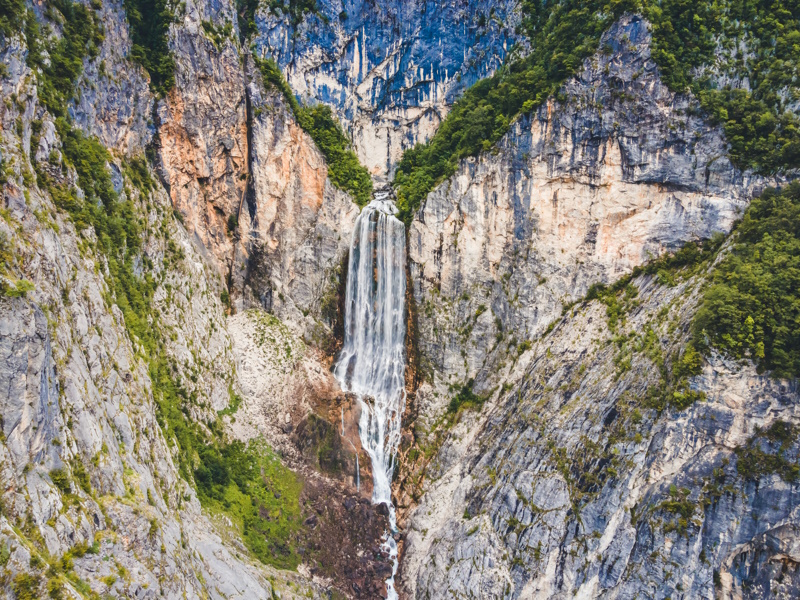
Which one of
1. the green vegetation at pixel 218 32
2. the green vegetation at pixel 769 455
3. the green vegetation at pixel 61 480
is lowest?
the green vegetation at pixel 61 480

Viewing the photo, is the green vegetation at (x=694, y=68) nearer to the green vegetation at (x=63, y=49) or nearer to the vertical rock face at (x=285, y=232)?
the vertical rock face at (x=285, y=232)

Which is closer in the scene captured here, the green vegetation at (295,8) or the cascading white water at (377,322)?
the cascading white water at (377,322)

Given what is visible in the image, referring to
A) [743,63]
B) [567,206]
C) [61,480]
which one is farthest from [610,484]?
[743,63]

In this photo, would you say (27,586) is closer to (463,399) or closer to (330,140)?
(463,399)

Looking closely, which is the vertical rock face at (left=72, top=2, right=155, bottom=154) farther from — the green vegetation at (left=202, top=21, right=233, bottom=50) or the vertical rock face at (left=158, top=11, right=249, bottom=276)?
the green vegetation at (left=202, top=21, right=233, bottom=50)

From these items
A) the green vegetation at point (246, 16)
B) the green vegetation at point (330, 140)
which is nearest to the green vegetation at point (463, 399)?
the green vegetation at point (330, 140)

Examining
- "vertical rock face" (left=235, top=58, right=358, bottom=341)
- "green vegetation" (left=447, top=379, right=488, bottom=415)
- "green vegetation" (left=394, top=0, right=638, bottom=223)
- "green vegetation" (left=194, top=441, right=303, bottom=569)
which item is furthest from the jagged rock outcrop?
"vertical rock face" (left=235, top=58, right=358, bottom=341)
